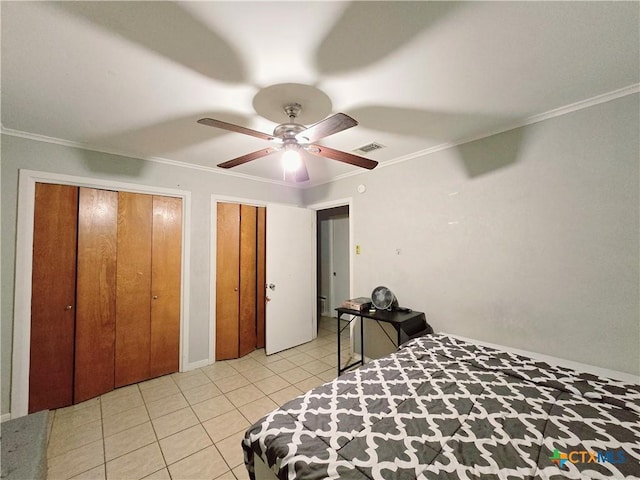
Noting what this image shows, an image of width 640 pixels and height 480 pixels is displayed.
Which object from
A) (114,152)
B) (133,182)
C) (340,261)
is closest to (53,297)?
(133,182)

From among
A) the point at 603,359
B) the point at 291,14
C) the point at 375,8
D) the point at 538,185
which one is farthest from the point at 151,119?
the point at 603,359

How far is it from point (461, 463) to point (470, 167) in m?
2.25

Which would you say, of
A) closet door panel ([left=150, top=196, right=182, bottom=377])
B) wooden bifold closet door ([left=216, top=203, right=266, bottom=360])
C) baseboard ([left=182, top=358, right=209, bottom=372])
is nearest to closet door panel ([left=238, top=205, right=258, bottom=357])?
wooden bifold closet door ([left=216, top=203, right=266, bottom=360])

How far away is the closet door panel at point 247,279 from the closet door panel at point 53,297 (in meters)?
1.66

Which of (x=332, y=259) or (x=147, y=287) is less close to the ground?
(x=332, y=259)

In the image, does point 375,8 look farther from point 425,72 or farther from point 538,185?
point 538,185

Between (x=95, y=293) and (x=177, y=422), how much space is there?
1.48m

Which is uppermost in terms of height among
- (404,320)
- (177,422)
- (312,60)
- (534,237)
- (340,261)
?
(312,60)

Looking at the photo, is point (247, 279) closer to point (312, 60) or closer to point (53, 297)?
point (53, 297)

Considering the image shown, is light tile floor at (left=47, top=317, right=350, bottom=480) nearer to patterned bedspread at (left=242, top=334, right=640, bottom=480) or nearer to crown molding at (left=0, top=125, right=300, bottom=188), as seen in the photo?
patterned bedspread at (left=242, top=334, right=640, bottom=480)

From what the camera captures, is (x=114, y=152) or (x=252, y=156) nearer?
(x=252, y=156)

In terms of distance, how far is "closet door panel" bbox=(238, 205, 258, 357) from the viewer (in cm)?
344

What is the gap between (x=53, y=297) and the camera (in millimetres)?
2275

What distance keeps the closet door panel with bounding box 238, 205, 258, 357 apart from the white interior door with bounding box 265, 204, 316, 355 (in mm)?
272
